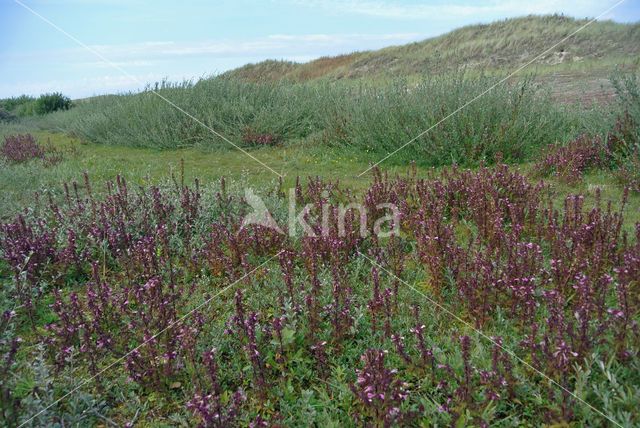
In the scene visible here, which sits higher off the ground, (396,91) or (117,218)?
(396,91)

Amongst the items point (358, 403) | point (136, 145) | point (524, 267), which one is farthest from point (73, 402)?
point (136, 145)

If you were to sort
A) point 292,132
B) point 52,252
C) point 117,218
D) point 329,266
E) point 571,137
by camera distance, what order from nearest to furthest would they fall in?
point 329,266, point 52,252, point 117,218, point 571,137, point 292,132

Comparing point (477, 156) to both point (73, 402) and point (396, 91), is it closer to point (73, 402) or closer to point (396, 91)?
point (396, 91)

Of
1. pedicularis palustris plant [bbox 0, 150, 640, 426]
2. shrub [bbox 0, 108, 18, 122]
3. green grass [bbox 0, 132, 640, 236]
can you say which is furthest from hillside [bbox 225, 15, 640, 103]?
shrub [bbox 0, 108, 18, 122]

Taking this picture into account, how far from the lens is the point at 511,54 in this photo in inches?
840

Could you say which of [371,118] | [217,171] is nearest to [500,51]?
[371,118]

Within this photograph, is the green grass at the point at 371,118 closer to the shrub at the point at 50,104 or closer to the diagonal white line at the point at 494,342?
the diagonal white line at the point at 494,342

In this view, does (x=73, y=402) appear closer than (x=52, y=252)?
Yes

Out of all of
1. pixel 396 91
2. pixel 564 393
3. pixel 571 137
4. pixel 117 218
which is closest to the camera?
pixel 564 393

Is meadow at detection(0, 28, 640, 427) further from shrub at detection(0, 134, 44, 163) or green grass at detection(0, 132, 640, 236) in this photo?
shrub at detection(0, 134, 44, 163)

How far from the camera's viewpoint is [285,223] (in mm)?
4941

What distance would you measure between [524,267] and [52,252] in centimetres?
422

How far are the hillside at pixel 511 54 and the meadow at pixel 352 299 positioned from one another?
7213 millimetres

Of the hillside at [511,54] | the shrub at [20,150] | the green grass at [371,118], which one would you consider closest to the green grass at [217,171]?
the green grass at [371,118]
